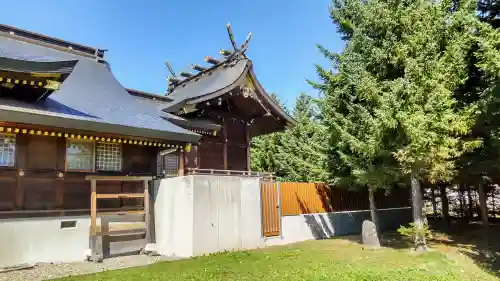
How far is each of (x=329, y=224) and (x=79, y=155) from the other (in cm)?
951

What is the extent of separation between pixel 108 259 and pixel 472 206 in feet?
53.4

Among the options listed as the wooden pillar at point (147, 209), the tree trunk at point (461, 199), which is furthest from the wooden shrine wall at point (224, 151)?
the tree trunk at point (461, 199)

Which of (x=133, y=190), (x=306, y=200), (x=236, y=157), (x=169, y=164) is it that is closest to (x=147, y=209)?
(x=133, y=190)

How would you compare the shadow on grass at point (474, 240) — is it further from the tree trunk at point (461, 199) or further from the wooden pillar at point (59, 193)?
the wooden pillar at point (59, 193)

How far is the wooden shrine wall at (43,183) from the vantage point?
28.3 feet

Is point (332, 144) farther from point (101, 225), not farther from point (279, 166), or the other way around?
point (279, 166)

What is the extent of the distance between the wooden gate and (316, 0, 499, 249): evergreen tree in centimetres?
257

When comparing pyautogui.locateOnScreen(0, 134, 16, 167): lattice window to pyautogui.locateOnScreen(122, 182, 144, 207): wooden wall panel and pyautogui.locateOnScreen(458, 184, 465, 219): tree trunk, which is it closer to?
pyautogui.locateOnScreen(122, 182, 144, 207): wooden wall panel

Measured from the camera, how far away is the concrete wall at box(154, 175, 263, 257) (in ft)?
31.4

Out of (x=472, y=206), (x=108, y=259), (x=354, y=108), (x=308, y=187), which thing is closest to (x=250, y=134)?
(x=308, y=187)

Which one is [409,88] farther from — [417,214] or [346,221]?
[346,221]

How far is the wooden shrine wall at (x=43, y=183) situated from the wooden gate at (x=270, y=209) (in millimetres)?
4462

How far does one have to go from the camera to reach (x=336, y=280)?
22.2ft

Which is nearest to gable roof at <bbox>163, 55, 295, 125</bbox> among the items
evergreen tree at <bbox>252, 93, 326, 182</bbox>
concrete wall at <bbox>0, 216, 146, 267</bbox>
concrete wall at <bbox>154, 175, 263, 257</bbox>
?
concrete wall at <bbox>154, 175, 263, 257</bbox>
